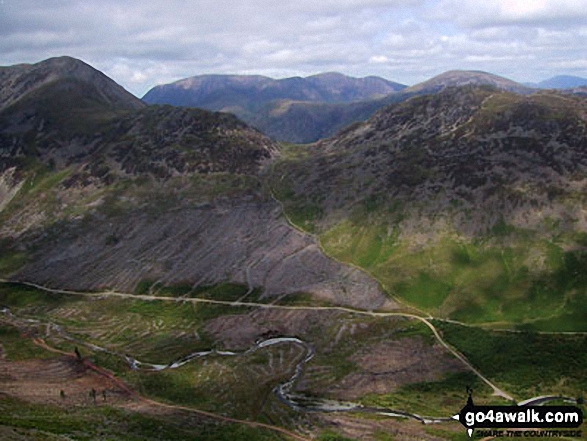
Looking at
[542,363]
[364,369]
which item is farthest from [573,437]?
[364,369]

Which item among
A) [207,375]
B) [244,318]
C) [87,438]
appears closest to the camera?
[87,438]

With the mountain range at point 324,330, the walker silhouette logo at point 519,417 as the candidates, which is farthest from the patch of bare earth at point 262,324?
the walker silhouette logo at point 519,417

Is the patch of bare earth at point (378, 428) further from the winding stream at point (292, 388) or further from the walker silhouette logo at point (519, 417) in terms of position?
the walker silhouette logo at point (519, 417)

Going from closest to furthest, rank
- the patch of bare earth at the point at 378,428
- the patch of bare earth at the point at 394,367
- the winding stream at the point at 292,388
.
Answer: the patch of bare earth at the point at 378,428 < the winding stream at the point at 292,388 < the patch of bare earth at the point at 394,367

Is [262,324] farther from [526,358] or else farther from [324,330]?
[526,358]

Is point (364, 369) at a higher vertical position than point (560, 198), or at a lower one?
lower

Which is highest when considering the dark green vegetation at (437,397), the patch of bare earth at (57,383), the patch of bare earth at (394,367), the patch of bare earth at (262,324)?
the patch of bare earth at (57,383)

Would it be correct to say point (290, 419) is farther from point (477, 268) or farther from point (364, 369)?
point (477, 268)

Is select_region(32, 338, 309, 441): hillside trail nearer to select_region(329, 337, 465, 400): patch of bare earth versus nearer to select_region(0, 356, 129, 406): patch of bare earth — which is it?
select_region(0, 356, 129, 406): patch of bare earth

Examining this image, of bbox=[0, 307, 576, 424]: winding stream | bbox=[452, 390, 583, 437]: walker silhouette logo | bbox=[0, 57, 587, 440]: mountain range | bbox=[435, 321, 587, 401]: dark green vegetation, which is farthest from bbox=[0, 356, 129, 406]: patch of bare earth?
bbox=[435, 321, 587, 401]: dark green vegetation
